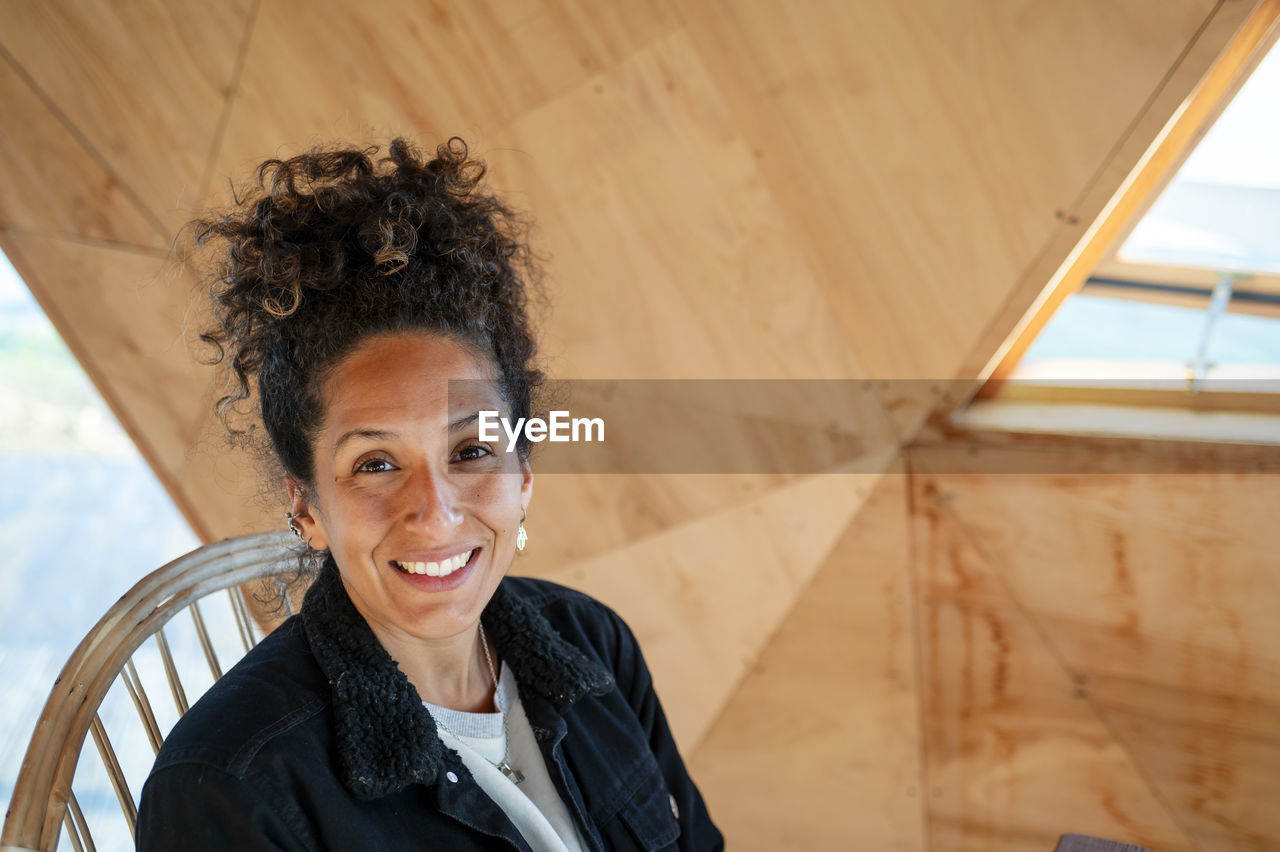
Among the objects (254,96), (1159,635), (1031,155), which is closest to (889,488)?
(1159,635)

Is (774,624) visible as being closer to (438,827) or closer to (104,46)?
(438,827)

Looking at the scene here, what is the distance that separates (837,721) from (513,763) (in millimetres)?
1237

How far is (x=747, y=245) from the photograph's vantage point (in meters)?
2.44

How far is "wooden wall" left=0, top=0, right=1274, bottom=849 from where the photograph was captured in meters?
2.20

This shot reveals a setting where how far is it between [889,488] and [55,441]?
2343mm

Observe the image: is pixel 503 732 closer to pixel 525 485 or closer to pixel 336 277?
pixel 525 485

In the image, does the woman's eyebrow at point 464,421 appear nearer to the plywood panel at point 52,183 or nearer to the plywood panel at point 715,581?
the plywood panel at point 715,581

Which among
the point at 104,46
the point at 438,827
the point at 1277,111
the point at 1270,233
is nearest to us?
the point at 438,827

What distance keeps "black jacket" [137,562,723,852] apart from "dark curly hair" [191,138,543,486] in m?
0.29

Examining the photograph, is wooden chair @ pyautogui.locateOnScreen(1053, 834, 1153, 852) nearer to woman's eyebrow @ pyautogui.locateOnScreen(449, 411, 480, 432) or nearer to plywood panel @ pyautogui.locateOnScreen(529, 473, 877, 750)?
woman's eyebrow @ pyautogui.locateOnScreen(449, 411, 480, 432)

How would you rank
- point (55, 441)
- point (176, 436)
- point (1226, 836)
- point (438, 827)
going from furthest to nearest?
point (55, 441) → point (176, 436) → point (1226, 836) → point (438, 827)

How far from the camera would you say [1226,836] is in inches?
90.7

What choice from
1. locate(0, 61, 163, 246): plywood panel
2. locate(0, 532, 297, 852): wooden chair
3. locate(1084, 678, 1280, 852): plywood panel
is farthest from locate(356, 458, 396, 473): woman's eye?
locate(1084, 678, 1280, 852): plywood panel

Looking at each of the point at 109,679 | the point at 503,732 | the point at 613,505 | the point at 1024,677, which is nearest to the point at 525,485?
the point at 503,732
